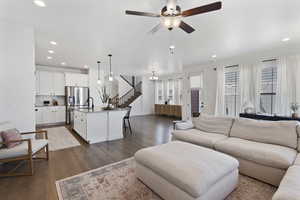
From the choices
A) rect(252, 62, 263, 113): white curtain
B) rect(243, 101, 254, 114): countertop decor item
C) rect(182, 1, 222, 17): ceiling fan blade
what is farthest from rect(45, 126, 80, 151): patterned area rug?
rect(252, 62, 263, 113): white curtain

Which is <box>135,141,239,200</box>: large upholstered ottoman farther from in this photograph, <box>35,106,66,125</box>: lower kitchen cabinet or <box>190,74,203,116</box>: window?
<box>35,106,66,125</box>: lower kitchen cabinet

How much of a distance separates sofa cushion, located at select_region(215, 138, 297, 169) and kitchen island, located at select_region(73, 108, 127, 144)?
3.02 meters

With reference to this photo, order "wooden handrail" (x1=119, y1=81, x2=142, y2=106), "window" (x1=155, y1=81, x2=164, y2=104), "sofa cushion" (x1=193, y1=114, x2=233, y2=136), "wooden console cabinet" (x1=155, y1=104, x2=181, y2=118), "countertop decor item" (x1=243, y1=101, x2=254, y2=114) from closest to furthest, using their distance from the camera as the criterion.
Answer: "sofa cushion" (x1=193, y1=114, x2=233, y2=136), "countertop decor item" (x1=243, y1=101, x2=254, y2=114), "wooden console cabinet" (x1=155, y1=104, x2=181, y2=118), "wooden handrail" (x1=119, y1=81, x2=142, y2=106), "window" (x1=155, y1=81, x2=164, y2=104)

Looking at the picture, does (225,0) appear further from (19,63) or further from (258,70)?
(19,63)

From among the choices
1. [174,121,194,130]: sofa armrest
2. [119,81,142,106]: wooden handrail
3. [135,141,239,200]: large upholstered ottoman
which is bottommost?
[135,141,239,200]: large upholstered ottoman

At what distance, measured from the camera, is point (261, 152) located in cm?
217

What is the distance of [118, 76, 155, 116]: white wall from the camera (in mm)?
9805

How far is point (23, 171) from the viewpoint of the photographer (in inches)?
98.5

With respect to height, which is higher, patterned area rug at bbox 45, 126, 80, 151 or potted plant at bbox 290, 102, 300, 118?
potted plant at bbox 290, 102, 300, 118

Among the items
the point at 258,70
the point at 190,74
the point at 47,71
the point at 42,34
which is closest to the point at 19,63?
the point at 42,34

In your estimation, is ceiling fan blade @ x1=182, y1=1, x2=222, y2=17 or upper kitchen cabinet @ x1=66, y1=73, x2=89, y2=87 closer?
ceiling fan blade @ x1=182, y1=1, x2=222, y2=17

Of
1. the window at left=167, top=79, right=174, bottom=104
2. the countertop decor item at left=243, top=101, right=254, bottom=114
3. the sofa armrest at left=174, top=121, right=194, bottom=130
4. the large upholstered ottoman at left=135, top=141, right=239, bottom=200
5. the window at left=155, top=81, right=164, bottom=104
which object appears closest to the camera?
the large upholstered ottoman at left=135, top=141, right=239, bottom=200

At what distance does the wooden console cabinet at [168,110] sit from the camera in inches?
348

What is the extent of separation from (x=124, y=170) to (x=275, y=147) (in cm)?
265
